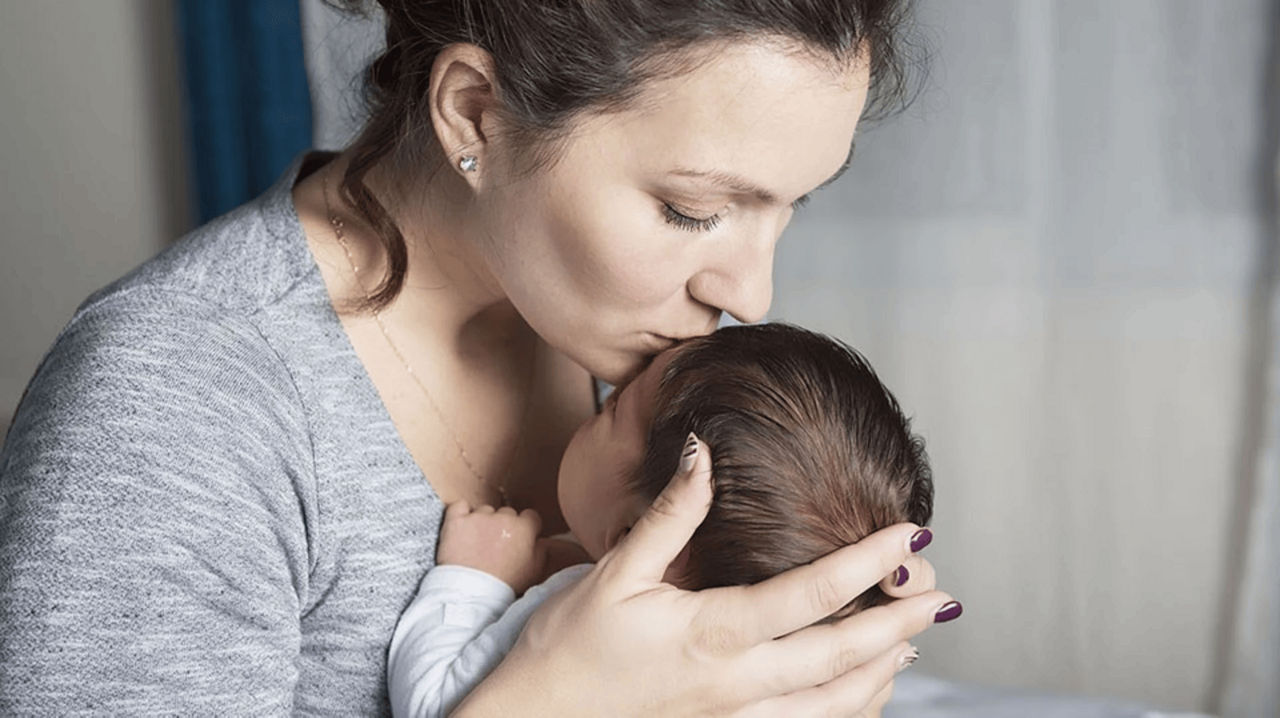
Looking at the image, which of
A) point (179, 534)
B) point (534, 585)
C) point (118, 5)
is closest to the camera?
point (179, 534)

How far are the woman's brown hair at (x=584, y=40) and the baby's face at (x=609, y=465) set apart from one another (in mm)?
306

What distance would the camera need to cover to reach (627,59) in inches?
44.6

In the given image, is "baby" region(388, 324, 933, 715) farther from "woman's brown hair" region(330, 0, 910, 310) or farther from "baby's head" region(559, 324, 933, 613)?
"woman's brown hair" region(330, 0, 910, 310)

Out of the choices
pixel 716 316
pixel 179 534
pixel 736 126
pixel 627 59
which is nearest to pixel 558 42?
pixel 627 59

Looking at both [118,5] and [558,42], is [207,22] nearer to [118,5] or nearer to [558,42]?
[118,5]

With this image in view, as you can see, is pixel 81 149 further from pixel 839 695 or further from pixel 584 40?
pixel 839 695

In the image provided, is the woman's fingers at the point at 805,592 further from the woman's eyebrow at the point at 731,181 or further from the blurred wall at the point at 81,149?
the blurred wall at the point at 81,149

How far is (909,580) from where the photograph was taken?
49.6 inches

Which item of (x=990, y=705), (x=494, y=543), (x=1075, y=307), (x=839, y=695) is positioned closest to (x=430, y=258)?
(x=494, y=543)

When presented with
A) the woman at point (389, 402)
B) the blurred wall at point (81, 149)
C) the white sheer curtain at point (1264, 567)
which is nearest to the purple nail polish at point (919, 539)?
Result: the woman at point (389, 402)

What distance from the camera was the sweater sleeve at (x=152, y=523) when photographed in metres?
1.03

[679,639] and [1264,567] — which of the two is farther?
[1264,567]

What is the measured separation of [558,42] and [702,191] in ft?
0.64

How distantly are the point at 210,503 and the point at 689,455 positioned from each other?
44 centimetres
